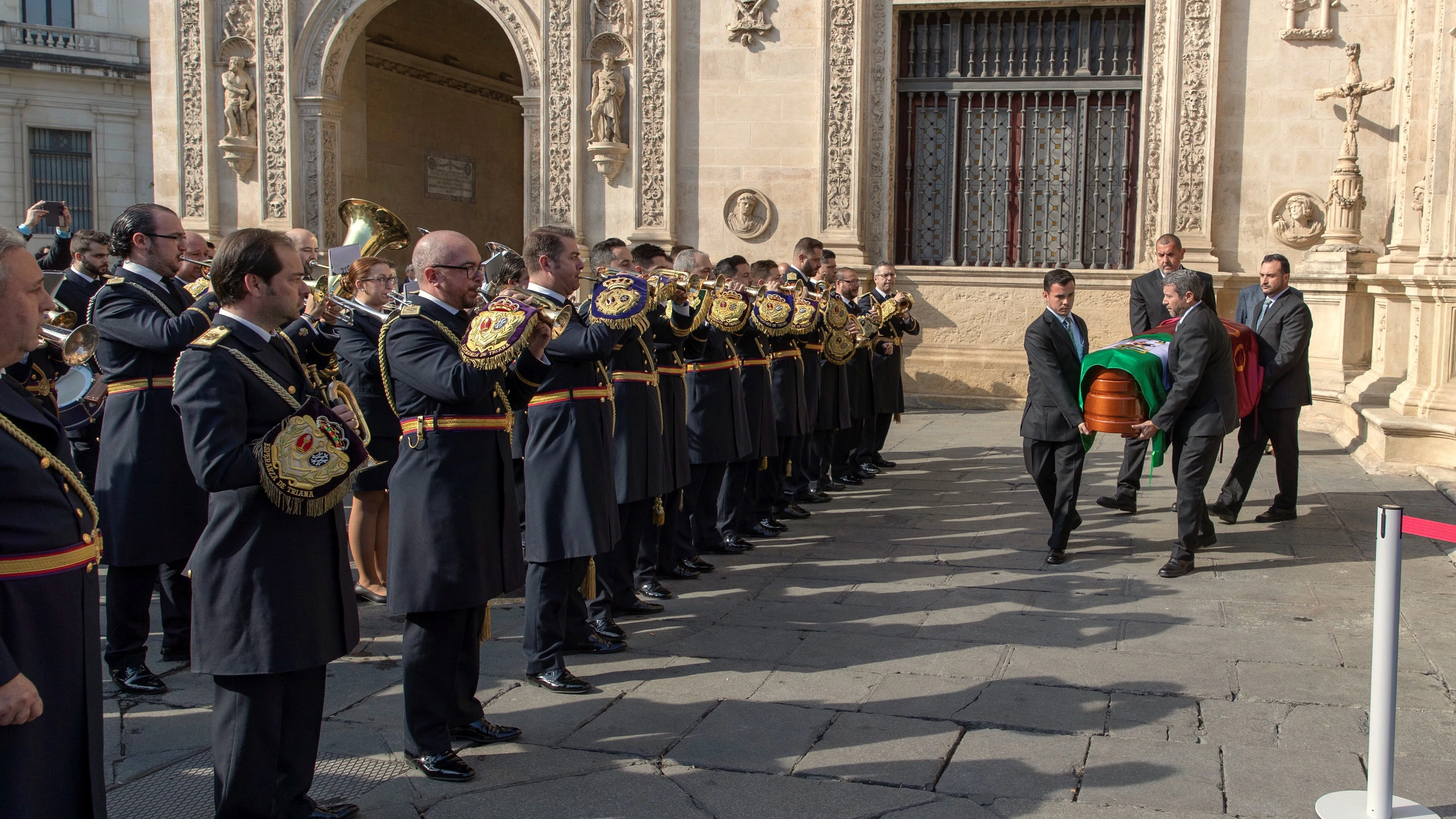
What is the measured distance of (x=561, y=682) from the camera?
493cm

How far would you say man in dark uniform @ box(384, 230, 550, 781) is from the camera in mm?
4043

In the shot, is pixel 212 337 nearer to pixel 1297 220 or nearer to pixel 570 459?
pixel 570 459

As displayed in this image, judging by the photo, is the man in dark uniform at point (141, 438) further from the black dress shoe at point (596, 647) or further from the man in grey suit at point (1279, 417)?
the man in grey suit at point (1279, 417)

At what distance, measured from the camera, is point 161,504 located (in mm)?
5102

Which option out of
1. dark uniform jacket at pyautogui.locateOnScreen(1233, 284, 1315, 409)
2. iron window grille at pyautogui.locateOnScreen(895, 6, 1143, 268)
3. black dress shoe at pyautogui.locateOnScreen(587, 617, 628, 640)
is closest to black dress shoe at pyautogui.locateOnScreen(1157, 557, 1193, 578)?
dark uniform jacket at pyautogui.locateOnScreen(1233, 284, 1315, 409)

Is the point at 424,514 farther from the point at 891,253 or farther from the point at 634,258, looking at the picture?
the point at 891,253

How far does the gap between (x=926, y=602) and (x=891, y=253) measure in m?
8.81

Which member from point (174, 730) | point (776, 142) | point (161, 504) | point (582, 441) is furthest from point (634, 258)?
point (776, 142)

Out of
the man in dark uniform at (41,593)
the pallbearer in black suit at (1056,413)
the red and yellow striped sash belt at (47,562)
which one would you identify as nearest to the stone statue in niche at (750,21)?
the pallbearer in black suit at (1056,413)

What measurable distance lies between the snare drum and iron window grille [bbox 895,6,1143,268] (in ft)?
34.8

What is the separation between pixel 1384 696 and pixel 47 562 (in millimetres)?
3738

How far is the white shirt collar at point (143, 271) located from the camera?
521 centimetres

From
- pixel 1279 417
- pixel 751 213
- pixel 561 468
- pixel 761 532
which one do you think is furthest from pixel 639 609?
pixel 751 213

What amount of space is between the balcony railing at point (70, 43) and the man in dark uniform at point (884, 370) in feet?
76.1
